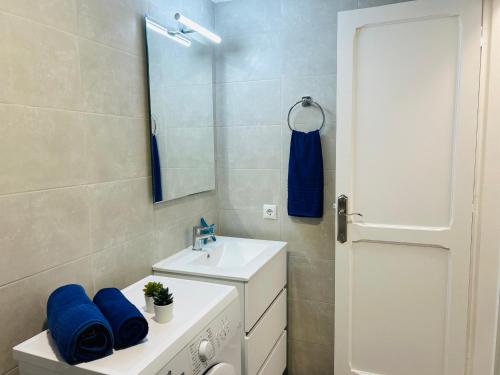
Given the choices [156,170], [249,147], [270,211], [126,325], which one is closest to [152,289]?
[126,325]

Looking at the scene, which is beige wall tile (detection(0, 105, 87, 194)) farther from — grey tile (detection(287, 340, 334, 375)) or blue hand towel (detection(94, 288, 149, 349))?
grey tile (detection(287, 340, 334, 375))

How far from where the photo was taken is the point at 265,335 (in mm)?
1933

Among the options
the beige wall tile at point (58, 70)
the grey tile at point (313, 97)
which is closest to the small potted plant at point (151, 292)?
the beige wall tile at point (58, 70)

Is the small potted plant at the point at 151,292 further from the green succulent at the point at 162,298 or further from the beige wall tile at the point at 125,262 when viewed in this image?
the beige wall tile at the point at 125,262

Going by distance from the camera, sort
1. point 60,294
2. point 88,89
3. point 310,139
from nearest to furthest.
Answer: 1. point 60,294
2. point 88,89
3. point 310,139

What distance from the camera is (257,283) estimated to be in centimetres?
177

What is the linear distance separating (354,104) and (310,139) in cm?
33

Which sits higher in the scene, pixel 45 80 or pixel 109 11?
pixel 109 11

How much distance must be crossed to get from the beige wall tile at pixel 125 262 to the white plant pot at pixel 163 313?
407 mm

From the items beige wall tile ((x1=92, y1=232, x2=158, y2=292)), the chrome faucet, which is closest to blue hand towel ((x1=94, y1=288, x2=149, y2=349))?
beige wall tile ((x1=92, y1=232, x2=158, y2=292))

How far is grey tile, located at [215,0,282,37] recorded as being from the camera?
2.19m

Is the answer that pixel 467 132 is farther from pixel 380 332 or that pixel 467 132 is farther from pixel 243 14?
pixel 243 14

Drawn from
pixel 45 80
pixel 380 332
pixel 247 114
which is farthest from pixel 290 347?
pixel 45 80

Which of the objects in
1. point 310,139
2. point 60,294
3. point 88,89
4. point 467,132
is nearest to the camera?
point 60,294
